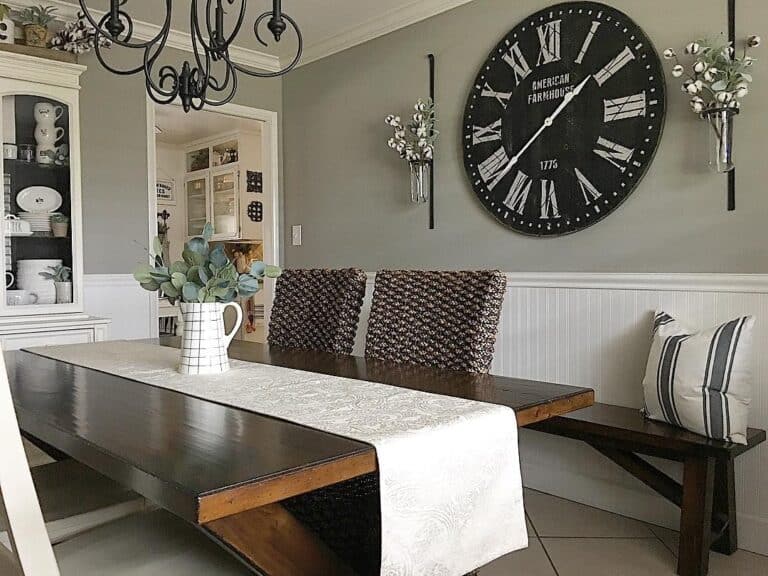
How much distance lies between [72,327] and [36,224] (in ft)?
1.72

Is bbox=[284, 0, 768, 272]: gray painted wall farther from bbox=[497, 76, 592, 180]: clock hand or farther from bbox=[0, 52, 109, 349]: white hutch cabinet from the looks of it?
bbox=[0, 52, 109, 349]: white hutch cabinet

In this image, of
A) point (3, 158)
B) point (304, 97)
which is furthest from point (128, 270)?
point (304, 97)

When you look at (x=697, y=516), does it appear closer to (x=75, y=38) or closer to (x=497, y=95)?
(x=497, y=95)

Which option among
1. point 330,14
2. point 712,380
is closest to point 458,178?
point 330,14

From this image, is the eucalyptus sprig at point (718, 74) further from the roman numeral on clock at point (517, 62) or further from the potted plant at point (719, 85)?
the roman numeral on clock at point (517, 62)

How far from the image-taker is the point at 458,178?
128 inches

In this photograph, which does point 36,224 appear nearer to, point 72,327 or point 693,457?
point 72,327

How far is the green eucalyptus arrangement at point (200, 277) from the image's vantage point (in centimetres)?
179

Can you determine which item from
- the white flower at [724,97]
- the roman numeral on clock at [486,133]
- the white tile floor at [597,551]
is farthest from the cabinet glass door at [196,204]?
the white flower at [724,97]

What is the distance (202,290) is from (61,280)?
1.81m

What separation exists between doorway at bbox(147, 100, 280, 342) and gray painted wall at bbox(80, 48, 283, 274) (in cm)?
195

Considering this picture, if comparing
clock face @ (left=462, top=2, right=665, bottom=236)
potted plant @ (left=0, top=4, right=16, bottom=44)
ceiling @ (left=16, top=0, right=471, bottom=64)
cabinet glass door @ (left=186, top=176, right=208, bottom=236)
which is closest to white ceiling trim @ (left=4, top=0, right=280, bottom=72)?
ceiling @ (left=16, top=0, right=471, bottom=64)

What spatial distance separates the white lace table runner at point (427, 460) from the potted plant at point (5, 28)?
227 cm

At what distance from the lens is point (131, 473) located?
1.06 meters
